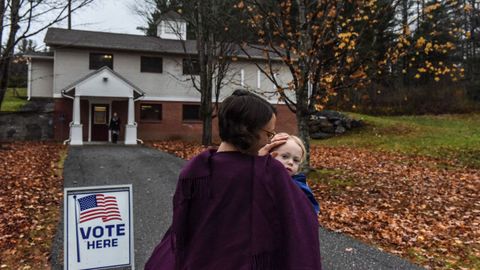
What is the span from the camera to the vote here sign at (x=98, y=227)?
4.20m

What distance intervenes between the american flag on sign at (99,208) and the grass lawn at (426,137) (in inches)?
582

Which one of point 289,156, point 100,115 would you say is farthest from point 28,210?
point 100,115

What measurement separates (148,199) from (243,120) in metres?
7.51

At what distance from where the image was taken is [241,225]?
204cm

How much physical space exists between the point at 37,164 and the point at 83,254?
449 inches

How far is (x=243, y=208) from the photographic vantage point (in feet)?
6.68

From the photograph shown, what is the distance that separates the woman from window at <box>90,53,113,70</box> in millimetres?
25764

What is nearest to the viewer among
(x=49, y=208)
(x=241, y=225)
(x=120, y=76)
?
(x=241, y=225)

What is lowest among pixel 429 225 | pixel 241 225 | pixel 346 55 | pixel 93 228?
pixel 429 225

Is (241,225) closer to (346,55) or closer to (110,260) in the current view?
(110,260)

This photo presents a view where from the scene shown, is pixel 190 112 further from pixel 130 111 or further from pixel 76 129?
pixel 76 129

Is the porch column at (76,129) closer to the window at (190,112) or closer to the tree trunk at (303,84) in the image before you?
the window at (190,112)

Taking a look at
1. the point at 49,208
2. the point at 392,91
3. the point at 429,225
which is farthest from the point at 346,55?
the point at 392,91

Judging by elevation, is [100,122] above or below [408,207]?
above
